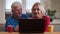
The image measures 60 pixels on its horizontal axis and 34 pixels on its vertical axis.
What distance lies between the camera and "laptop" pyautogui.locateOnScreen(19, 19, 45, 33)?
1.67 metres

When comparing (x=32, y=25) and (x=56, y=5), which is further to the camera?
(x=56, y=5)

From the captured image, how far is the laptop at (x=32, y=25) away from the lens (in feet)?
5.47

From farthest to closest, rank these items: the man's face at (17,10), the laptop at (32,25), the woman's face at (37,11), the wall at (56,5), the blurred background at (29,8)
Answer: the wall at (56,5) → the blurred background at (29,8) → the man's face at (17,10) → the woman's face at (37,11) → the laptop at (32,25)

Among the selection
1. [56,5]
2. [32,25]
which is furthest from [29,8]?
[32,25]

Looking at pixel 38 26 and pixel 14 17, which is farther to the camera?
pixel 14 17

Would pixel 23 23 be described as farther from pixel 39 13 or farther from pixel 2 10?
pixel 2 10

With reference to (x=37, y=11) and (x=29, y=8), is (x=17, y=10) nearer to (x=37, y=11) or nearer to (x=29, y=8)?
(x=37, y=11)

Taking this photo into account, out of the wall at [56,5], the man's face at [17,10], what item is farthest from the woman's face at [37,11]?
the wall at [56,5]

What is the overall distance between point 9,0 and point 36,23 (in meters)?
3.06

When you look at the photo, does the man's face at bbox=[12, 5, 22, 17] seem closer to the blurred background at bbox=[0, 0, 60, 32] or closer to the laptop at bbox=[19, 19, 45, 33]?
the laptop at bbox=[19, 19, 45, 33]

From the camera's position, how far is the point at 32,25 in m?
1.67

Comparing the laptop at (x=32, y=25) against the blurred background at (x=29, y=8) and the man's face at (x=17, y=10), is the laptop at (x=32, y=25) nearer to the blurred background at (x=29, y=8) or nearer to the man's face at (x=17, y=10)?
the man's face at (x=17, y=10)

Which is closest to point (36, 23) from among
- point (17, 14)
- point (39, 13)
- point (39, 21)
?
point (39, 21)

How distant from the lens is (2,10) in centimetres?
434
